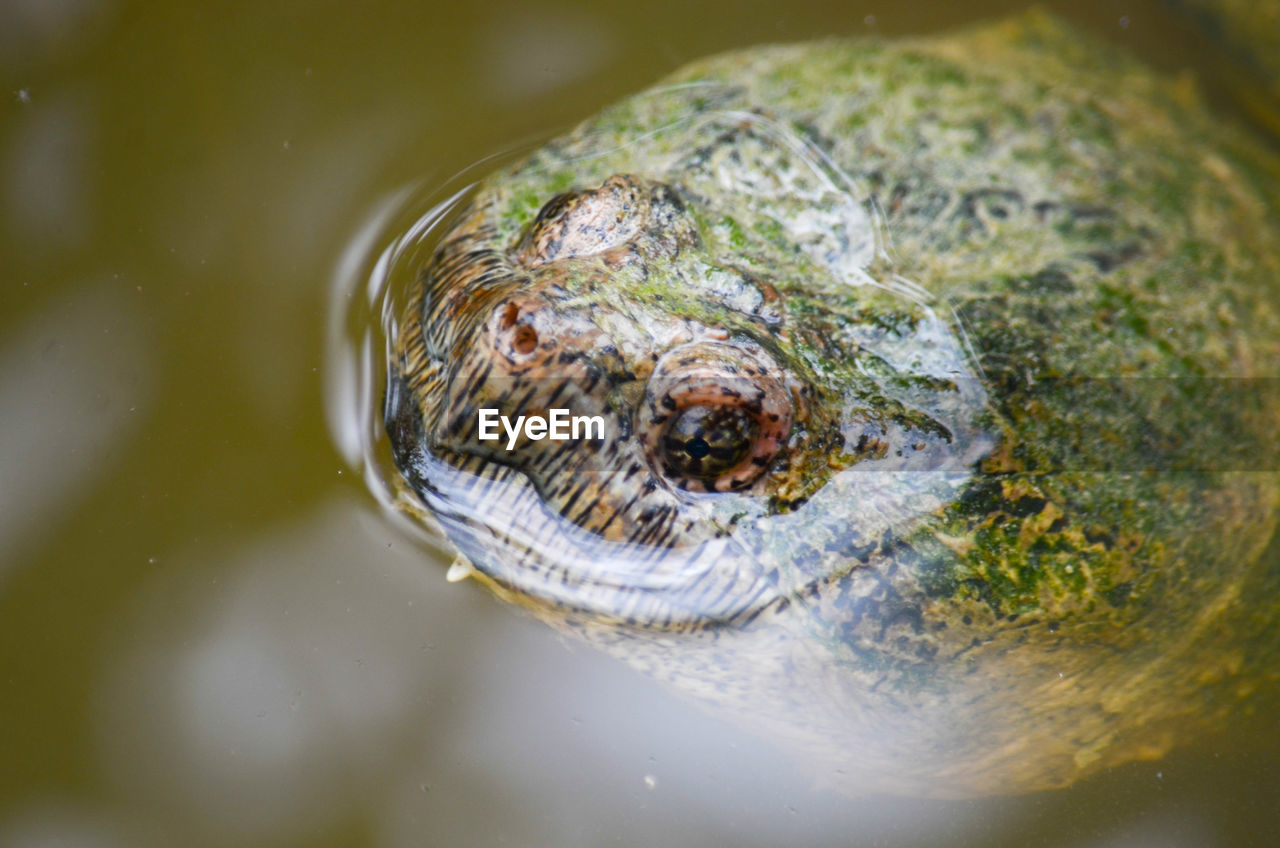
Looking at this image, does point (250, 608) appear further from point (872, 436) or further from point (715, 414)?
point (872, 436)

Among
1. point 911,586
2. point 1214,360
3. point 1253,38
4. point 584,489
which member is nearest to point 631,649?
point 584,489

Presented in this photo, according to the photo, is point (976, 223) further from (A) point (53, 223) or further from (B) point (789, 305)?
A: (A) point (53, 223)

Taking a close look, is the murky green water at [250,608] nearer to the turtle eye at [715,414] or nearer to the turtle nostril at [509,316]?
the turtle eye at [715,414]

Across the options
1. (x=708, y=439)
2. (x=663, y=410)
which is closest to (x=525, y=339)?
(x=663, y=410)
